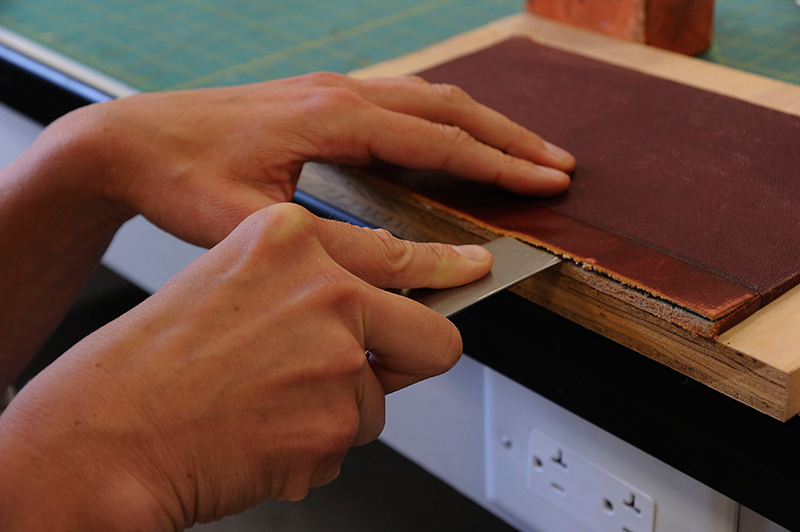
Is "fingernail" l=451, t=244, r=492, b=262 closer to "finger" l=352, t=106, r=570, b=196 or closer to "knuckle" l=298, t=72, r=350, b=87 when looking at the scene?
"finger" l=352, t=106, r=570, b=196

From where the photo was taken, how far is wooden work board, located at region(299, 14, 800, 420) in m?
0.50

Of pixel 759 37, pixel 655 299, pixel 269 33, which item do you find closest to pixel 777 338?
pixel 655 299

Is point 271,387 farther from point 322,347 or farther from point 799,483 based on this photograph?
point 799,483

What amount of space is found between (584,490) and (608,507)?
0.02m

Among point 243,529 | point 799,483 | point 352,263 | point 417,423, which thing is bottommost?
point 243,529

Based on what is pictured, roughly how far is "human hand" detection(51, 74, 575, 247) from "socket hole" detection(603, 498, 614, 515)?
0.92 feet

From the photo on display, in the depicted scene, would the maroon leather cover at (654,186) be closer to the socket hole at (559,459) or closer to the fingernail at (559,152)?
the fingernail at (559,152)

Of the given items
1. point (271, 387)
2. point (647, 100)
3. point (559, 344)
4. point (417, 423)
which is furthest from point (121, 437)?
point (647, 100)

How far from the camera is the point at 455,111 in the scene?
72 cm

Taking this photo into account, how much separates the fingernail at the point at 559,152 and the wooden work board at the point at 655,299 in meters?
0.11

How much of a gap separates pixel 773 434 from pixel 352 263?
0.29 m

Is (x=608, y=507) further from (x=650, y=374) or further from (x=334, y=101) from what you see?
(x=334, y=101)

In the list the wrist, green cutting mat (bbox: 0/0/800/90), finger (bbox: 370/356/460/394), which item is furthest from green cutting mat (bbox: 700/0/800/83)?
the wrist

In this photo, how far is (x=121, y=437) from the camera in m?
0.43
